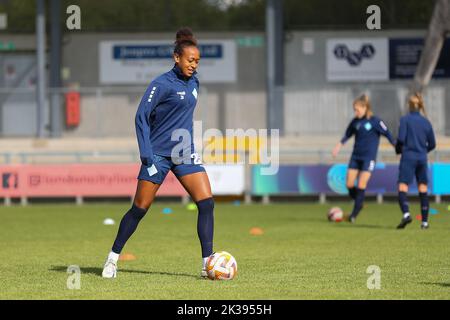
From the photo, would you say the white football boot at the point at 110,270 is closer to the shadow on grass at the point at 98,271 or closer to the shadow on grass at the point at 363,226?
the shadow on grass at the point at 98,271

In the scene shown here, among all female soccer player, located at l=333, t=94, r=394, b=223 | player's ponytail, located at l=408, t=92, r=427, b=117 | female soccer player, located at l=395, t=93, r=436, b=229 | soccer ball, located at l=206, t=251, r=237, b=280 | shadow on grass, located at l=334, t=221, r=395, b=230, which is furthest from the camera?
female soccer player, located at l=333, t=94, r=394, b=223

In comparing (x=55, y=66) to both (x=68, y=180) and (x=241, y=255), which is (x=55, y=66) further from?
(x=241, y=255)

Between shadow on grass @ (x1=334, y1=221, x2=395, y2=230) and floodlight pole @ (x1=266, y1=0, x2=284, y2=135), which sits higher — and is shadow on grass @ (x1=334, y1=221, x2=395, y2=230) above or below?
below

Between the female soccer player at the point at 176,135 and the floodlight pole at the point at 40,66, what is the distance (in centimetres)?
2380

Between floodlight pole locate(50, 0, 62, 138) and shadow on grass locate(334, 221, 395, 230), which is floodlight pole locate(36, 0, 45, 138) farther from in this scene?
shadow on grass locate(334, 221, 395, 230)

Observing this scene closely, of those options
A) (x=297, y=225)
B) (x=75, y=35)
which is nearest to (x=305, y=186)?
(x=297, y=225)

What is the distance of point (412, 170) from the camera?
1806cm

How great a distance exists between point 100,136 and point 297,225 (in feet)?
48.7

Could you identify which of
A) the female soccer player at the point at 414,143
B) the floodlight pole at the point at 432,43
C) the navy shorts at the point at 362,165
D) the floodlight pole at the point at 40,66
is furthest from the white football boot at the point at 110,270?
the floodlight pole at the point at 40,66

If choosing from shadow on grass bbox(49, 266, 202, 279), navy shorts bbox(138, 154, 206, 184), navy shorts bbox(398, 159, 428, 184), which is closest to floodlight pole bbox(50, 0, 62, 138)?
navy shorts bbox(398, 159, 428, 184)

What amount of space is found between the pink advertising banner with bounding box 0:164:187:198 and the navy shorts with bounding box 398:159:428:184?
9401mm

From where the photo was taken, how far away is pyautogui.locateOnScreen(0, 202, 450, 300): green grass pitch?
10508mm
